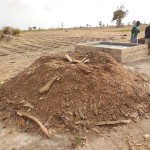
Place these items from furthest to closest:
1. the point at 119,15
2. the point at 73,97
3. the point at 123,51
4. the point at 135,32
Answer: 1. the point at 119,15
2. the point at 135,32
3. the point at 123,51
4. the point at 73,97

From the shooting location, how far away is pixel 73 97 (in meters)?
3.08

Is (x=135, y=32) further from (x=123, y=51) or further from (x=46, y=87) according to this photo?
Answer: (x=46, y=87)

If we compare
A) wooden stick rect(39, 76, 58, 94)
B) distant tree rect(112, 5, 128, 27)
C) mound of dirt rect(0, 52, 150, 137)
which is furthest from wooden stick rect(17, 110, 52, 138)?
distant tree rect(112, 5, 128, 27)

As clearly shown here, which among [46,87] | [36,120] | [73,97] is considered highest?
[46,87]

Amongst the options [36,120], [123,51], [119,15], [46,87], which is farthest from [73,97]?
[119,15]

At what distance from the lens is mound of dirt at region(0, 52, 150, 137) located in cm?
285

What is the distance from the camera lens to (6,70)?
245 inches

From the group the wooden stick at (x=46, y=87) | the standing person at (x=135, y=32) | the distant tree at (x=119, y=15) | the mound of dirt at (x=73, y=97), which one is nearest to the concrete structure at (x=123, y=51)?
the standing person at (x=135, y=32)

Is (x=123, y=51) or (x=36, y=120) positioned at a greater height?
(x=123, y=51)

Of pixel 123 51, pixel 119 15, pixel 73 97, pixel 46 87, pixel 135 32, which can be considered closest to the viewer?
pixel 73 97

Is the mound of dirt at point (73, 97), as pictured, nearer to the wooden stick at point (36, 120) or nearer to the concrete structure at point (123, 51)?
the wooden stick at point (36, 120)

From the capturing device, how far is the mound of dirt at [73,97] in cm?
285

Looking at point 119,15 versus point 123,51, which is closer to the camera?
point 123,51

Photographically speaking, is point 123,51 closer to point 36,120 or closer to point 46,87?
point 46,87
